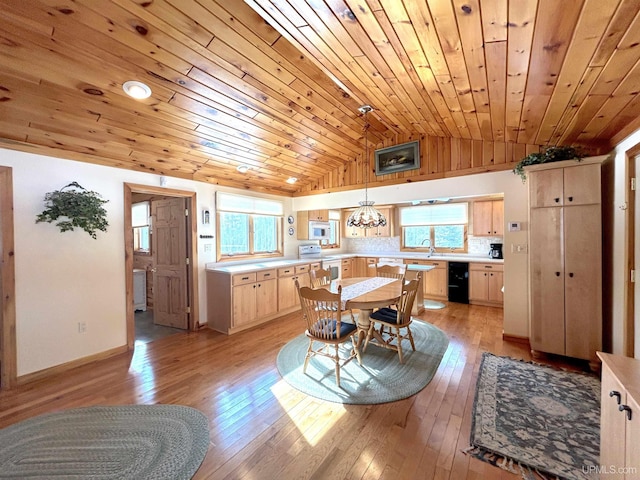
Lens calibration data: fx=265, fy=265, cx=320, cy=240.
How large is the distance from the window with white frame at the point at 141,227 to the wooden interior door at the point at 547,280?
614cm

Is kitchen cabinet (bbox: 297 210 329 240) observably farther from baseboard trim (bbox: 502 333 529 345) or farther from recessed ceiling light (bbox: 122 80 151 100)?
baseboard trim (bbox: 502 333 529 345)

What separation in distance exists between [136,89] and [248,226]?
2.88 meters

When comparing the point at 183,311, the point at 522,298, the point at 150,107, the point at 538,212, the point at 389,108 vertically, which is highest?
the point at 389,108

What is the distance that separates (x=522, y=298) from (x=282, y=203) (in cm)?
428

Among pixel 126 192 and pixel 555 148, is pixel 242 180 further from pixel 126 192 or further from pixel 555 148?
pixel 555 148

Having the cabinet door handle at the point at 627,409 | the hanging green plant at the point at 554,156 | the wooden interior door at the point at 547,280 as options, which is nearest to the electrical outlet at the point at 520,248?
the wooden interior door at the point at 547,280

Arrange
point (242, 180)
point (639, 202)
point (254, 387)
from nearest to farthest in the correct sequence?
1. point (639, 202)
2. point (254, 387)
3. point (242, 180)

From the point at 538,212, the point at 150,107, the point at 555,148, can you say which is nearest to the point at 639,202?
the point at 538,212

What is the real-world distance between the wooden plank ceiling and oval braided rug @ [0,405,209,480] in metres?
2.52

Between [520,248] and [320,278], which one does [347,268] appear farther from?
[520,248]

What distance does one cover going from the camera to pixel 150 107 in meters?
2.48

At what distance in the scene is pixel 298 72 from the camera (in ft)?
8.20

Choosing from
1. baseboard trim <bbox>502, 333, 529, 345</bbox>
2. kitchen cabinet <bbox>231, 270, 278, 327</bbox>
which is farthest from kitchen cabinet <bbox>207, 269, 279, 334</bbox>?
baseboard trim <bbox>502, 333, 529, 345</bbox>

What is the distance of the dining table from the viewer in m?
2.62
